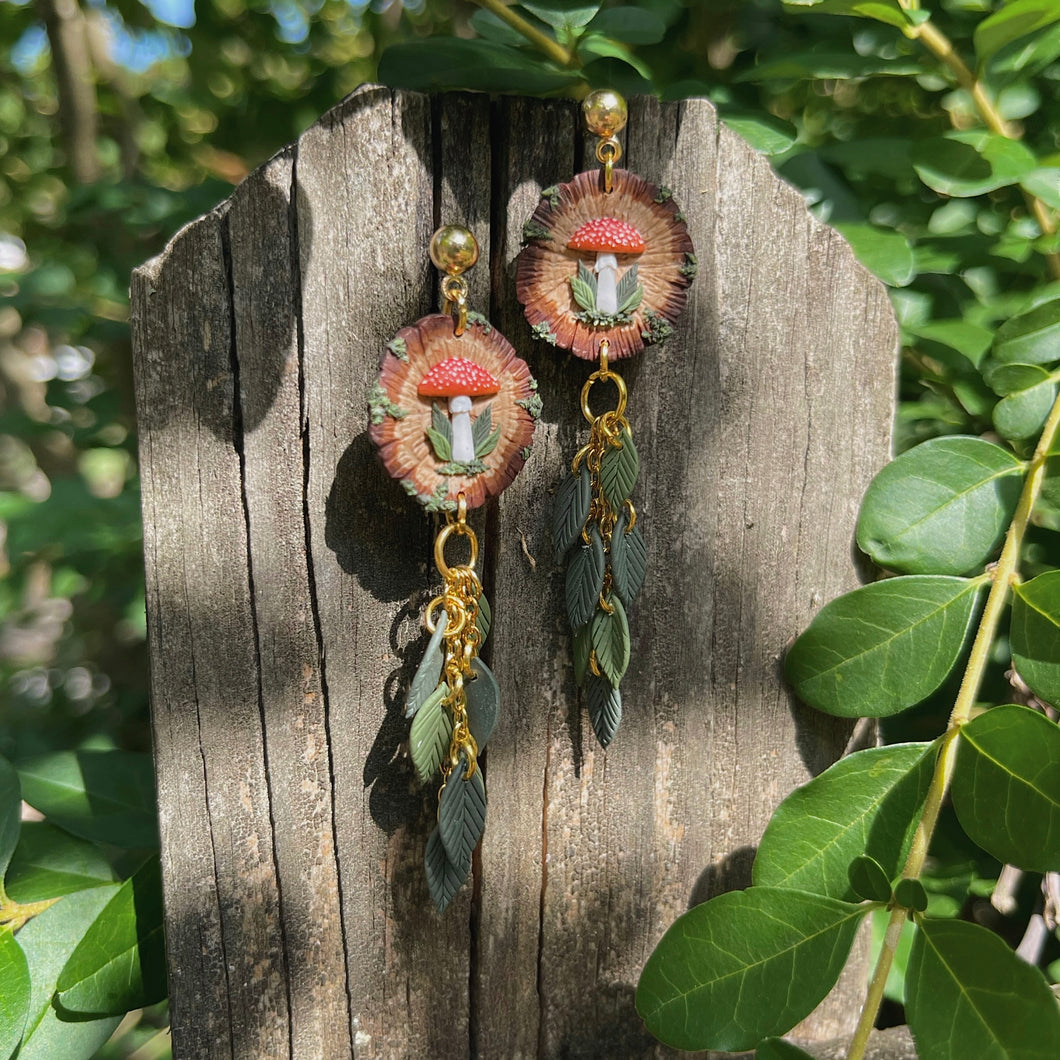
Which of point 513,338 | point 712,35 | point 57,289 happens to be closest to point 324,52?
point 57,289

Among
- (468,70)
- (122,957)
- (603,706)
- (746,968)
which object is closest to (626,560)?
(603,706)

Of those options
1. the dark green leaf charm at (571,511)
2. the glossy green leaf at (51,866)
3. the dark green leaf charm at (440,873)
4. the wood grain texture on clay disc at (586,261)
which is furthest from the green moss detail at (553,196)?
the glossy green leaf at (51,866)

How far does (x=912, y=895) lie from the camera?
2.28ft

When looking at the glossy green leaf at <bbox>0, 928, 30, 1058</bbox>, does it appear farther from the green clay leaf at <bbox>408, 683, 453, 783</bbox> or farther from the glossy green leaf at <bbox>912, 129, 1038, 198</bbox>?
the glossy green leaf at <bbox>912, 129, 1038, 198</bbox>

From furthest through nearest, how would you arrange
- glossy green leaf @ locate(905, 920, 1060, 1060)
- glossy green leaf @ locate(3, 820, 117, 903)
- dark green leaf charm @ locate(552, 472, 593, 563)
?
glossy green leaf @ locate(3, 820, 117, 903)
dark green leaf charm @ locate(552, 472, 593, 563)
glossy green leaf @ locate(905, 920, 1060, 1060)

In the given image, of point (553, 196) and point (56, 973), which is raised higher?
point (553, 196)

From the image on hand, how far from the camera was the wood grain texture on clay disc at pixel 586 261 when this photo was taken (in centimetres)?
77

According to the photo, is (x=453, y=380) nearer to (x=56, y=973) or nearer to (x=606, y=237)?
(x=606, y=237)

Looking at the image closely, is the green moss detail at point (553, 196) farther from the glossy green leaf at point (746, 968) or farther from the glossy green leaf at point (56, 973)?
the glossy green leaf at point (56, 973)

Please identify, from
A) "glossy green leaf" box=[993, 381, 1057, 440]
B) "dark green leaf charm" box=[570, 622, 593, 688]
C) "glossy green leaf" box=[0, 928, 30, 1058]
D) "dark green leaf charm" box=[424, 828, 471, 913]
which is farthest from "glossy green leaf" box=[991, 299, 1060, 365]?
"glossy green leaf" box=[0, 928, 30, 1058]

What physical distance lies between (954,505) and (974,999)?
0.41m

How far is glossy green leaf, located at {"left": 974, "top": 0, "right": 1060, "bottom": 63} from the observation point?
0.79m

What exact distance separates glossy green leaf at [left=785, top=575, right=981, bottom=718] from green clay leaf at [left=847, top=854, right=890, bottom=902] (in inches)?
6.2

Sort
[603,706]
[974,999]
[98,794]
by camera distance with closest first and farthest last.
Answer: [974,999]
[603,706]
[98,794]
